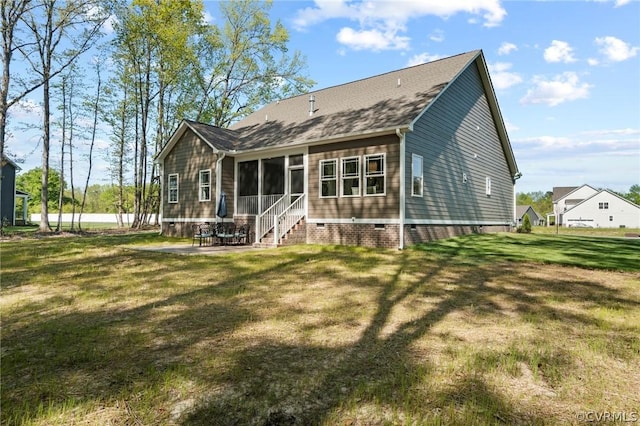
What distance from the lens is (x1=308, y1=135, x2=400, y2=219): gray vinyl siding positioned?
11.8 m

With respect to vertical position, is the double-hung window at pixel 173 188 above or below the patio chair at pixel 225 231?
above

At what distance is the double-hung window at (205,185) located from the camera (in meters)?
16.6

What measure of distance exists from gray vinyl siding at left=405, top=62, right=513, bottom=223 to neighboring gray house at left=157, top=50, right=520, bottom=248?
0.05 metres

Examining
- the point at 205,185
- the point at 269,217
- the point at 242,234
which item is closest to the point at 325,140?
the point at 269,217

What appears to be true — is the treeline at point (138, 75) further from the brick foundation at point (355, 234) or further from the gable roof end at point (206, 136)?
the brick foundation at point (355, 234)

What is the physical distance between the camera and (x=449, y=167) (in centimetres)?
1456

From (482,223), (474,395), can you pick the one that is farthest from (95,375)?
(482,223)

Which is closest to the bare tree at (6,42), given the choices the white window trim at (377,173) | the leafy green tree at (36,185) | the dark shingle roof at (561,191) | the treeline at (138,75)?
the treeline at (138,75)

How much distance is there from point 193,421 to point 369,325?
2.46m

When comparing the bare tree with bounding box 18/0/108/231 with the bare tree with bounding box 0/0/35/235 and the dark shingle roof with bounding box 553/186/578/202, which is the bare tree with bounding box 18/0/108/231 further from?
the dark shingle roof with bounding box 553/186/578/202

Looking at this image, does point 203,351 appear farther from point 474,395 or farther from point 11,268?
point 11,268

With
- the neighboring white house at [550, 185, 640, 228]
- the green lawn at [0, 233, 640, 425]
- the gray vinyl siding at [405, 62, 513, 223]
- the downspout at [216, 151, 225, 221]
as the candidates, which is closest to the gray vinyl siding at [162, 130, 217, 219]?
the downspout at [216, 151, 225, 221]

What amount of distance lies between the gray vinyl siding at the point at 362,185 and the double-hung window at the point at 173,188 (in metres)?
8.12

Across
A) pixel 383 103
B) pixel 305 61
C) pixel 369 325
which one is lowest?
pixel 369 325
